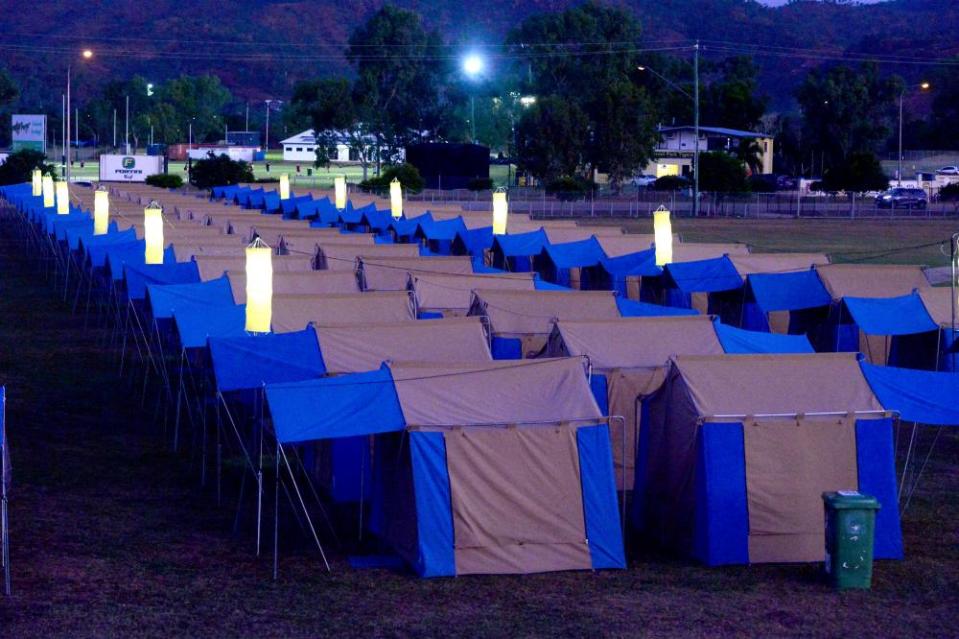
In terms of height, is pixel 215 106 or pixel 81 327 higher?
pixel 215 106

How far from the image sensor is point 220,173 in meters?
67.9

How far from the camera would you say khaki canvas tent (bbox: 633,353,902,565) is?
11.4 metres

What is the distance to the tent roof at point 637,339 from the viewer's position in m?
14.2

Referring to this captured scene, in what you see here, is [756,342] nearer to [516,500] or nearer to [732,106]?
[516,500]

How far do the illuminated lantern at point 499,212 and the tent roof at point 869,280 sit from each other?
29.7ft

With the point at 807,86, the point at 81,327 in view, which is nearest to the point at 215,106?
the point at 807,86

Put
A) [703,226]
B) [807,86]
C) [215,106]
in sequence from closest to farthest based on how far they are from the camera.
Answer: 1. [703,226]
2. [807,86]
3. [215,106]

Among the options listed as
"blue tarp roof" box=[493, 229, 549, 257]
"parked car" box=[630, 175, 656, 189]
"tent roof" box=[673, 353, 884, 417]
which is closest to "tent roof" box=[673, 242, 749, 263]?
"blue tarp roof" box=[493, 229, 549, 257]

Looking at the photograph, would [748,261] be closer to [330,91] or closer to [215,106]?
[330,91]

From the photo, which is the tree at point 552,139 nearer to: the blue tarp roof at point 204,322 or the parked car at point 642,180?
the parked car at point 642,180

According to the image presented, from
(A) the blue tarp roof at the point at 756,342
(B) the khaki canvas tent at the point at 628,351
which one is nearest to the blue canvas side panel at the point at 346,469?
(B) the khaki canvas tent at the point at 628,351

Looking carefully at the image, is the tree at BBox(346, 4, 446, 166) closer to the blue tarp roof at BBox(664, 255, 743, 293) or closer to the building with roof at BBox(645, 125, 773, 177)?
the building with roof at BBox(645, 125, 773, 177)

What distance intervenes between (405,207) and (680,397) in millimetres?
30229

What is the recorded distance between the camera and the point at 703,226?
5381cm
